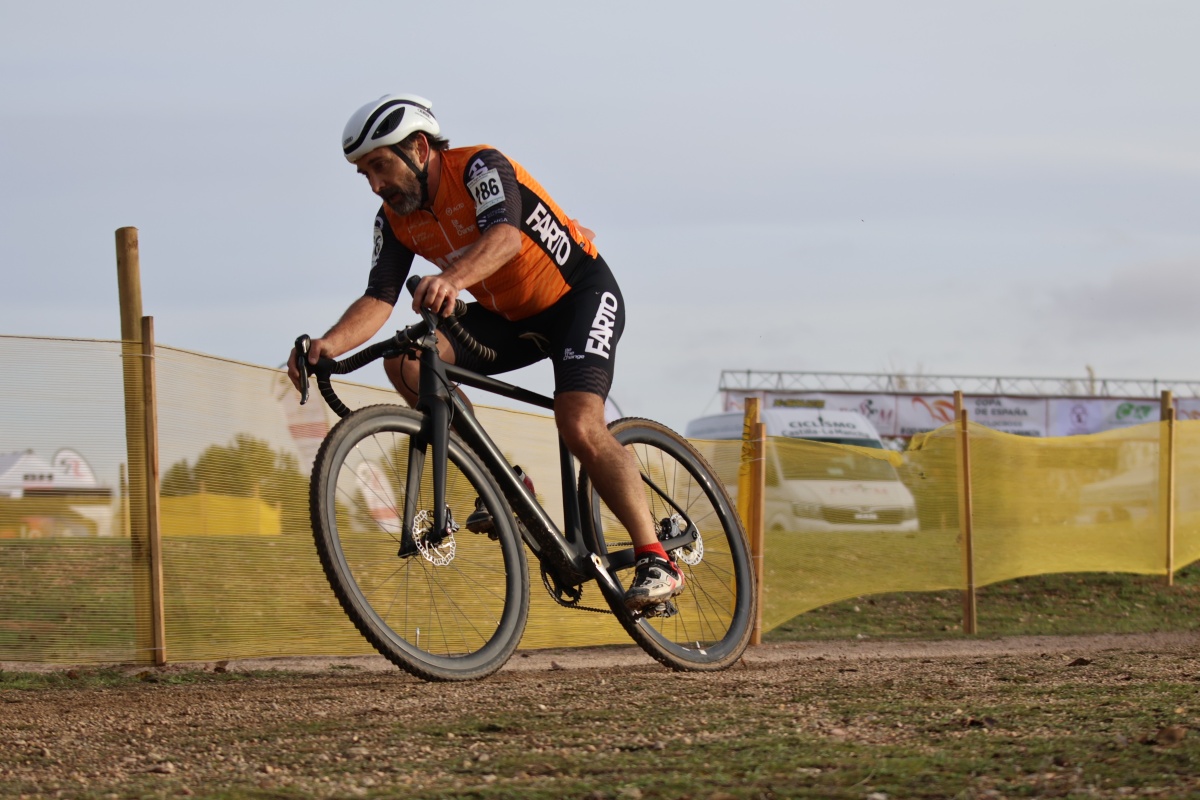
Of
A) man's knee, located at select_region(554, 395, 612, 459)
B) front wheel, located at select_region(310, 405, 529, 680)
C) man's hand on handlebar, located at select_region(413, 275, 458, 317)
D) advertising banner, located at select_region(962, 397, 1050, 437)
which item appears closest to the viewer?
front wheel, located at select_region(310, 405, 529, 680)

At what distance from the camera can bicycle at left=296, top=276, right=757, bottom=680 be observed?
4.67m

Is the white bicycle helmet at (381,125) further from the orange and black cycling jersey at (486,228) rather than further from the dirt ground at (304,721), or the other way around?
the dirt ground at (304,721)

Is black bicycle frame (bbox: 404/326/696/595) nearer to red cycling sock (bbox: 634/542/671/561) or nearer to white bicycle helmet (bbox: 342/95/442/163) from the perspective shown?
red cycling sock (bbox: 634/542/671/561)

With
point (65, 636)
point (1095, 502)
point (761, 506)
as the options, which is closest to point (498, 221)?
point (65, 636)

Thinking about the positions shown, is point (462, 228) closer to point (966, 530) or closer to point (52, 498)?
point (52, 498)

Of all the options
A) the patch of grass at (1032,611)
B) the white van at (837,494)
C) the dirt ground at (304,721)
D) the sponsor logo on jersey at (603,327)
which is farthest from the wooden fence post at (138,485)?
the patch of grass at (1032,611)

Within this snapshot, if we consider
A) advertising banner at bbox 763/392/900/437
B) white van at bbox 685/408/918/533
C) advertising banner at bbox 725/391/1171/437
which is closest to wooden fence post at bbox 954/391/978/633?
white van at bbox 685/408/918/533

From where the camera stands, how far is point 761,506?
9758mm

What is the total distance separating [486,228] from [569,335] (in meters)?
0.60

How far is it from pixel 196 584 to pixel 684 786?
441cm

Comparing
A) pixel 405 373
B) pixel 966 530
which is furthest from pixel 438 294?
pixel 966 530

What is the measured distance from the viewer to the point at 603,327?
5.34 meters

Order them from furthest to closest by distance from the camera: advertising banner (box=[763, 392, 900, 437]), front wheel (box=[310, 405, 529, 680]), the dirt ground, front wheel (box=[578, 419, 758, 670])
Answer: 1. advertising banner (box=[763, 392, 900, 437])
2. front wheel (box=[578, 419, 758, 670])
3. front wheel (box=[310, 405, 529, 680])
4. the dirt ground

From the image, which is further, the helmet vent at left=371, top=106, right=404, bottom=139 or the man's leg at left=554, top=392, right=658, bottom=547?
the man's leg at left=554, top=392, right=658, bottom=547
